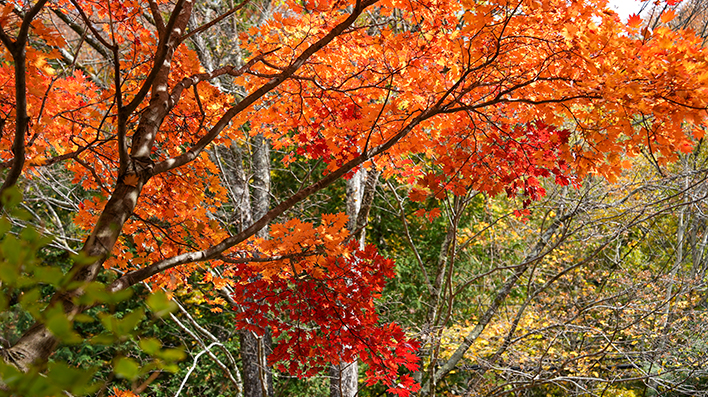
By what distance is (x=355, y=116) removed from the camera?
8.61ft

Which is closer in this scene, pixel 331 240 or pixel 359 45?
pixel 331 240

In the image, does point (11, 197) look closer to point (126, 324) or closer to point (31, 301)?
point (31, 301)

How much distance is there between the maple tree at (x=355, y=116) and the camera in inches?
66.4

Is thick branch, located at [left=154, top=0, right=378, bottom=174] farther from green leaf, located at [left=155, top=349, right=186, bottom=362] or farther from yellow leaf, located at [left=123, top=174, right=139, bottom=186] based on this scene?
green leaf, located at [left=155, top=349, right=186, bottom=362]

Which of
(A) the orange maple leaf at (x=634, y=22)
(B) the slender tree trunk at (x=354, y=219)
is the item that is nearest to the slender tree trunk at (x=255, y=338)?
(B) the slender tree trunk at (x=354, y=219)

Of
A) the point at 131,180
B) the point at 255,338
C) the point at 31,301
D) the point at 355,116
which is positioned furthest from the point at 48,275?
the point at 255,338

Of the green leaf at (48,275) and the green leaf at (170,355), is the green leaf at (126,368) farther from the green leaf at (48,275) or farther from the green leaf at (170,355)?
the green leaf at (48,275)

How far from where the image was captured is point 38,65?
6.01 ft

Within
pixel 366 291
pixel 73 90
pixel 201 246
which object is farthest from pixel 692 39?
pixel 73 90

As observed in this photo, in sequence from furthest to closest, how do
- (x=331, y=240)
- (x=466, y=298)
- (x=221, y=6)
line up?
(x=466, y=298) < (x=221, y=6) < (x=331, y=240)

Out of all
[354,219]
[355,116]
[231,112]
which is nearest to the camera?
[231,112]

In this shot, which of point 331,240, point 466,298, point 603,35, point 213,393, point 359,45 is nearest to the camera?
point 603,35

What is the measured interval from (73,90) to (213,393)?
22.5ft

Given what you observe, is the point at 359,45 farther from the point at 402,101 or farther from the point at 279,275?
the point at 279,275
